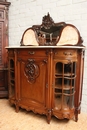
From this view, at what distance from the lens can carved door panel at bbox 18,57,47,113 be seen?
5.71ft

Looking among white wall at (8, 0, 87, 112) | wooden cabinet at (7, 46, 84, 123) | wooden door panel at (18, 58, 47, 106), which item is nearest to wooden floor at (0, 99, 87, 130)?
wooden cabinet at (7, 46, 84, 123)

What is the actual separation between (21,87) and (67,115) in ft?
2.43

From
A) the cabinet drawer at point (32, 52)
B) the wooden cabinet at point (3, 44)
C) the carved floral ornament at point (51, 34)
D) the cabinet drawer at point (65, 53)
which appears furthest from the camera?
the wooden cabinet at point (3, 44)

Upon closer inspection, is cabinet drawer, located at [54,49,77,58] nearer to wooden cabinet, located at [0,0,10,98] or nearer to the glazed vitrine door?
the glazed vitrine door

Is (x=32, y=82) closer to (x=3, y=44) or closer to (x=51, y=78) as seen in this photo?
(x=51, y=78)

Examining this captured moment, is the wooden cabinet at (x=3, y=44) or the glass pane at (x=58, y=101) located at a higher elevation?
the wooden cabinet at (x=3, y=44)

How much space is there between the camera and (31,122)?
1796 mm

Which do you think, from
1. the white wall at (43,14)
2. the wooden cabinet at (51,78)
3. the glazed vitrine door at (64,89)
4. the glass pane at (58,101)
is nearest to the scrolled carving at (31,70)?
the wooden cabinet at (51,78)

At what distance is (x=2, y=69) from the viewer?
2.46 metres

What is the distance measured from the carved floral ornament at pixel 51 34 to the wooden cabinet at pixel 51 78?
28 cm

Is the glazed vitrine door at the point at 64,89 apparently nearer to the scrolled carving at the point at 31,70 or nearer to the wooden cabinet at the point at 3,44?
the scrolled carving at the point at 31,70

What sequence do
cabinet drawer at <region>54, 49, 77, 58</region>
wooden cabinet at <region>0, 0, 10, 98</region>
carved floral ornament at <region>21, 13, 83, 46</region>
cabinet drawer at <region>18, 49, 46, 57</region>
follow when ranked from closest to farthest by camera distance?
cabinet drawer at <region>54, 49, 77, 58</region>
cabinet drawer at <region>18, 49, 46, 57</region>
carved floral ornament at <region>21, 13, 83, 46</region>
wooden cabinet at <region>0, 0, 10, 98</region>

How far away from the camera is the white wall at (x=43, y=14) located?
1.90 metres

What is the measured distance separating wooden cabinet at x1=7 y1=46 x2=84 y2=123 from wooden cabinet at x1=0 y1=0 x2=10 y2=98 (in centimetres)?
65
